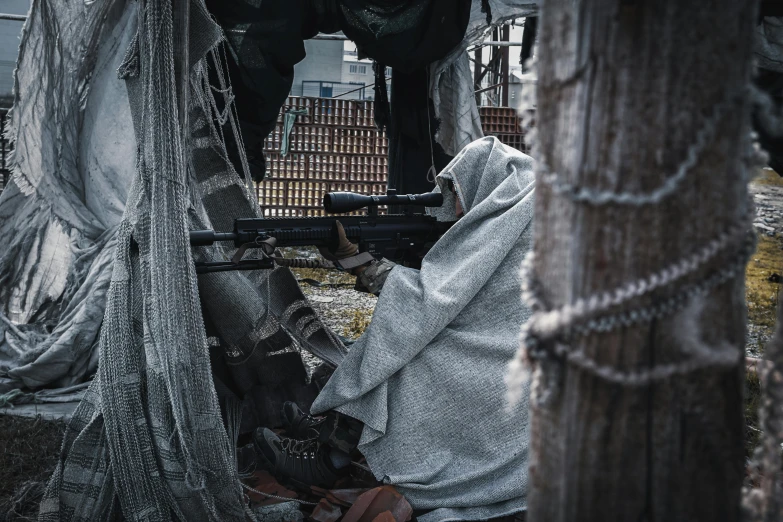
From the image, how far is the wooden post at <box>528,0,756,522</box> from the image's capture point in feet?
3.04

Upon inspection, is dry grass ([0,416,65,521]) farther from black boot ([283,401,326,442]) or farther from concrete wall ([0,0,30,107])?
concrete wall ([0,0,30,107])

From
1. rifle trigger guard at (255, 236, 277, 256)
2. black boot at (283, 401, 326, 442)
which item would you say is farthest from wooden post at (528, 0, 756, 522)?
black boot at (283, 401, 326, 442)

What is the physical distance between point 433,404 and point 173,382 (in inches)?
34.2

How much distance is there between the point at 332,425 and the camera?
105 inches

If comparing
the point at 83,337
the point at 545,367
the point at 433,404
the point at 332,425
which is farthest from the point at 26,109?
the point at 545,367

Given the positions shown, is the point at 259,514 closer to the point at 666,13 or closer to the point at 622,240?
the point at 622,240

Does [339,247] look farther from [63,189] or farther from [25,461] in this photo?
[63,189]

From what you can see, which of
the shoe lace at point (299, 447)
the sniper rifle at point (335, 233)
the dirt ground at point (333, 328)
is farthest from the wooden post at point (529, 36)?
the shoe lace at point (299, 447)

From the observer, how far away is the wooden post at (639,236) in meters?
0.93

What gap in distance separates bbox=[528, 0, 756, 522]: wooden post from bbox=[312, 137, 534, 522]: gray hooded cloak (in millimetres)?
1401

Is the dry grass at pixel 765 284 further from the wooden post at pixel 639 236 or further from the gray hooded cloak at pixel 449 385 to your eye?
the wooden post at pixel 639 236

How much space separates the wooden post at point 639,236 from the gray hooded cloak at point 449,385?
1.40 m

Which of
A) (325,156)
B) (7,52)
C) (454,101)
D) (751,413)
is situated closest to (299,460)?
(751,413)

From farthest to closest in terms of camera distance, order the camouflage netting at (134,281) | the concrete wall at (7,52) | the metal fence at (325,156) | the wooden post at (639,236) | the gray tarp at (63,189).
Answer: the concrete wall at (7,52)
the metal fence at (325,156)
the gray tarp at (63,189)
the camouflage netting at (134,281)
the wooden post at (639,236)
